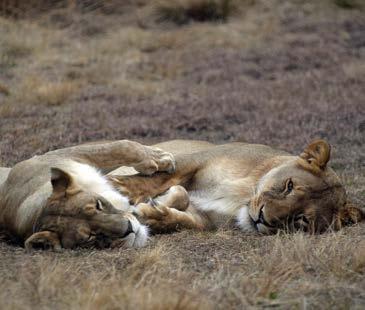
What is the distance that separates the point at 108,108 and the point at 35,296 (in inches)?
220

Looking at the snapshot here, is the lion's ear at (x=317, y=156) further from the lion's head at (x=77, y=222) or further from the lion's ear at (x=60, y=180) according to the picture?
the lion's ear at (x=60, y=180)

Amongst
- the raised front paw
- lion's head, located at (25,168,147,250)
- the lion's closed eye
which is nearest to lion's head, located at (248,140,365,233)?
the raised front paw

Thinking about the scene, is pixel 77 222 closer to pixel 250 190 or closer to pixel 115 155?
pixel 115 155

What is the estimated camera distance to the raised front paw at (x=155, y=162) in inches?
215

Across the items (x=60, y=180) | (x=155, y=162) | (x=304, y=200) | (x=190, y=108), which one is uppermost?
(x=60, y=180)

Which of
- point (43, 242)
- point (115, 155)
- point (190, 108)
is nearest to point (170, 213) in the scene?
point (115, 155)

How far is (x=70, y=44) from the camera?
11.9 metres

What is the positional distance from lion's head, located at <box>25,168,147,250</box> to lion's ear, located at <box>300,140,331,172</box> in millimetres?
1417

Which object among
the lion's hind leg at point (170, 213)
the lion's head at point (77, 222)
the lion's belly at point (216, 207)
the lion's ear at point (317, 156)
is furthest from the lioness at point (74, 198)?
the lion's ear at point (317, 156)

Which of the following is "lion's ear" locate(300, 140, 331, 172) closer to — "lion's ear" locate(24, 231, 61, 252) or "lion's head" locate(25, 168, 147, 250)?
"lion's head" locate(25, 168, 147, 250)

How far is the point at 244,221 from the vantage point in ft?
17.1

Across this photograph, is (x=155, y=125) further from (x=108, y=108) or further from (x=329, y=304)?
(x=329, y=304)

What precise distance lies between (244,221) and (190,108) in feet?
12.7

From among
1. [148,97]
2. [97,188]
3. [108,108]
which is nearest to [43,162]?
[97,188]
